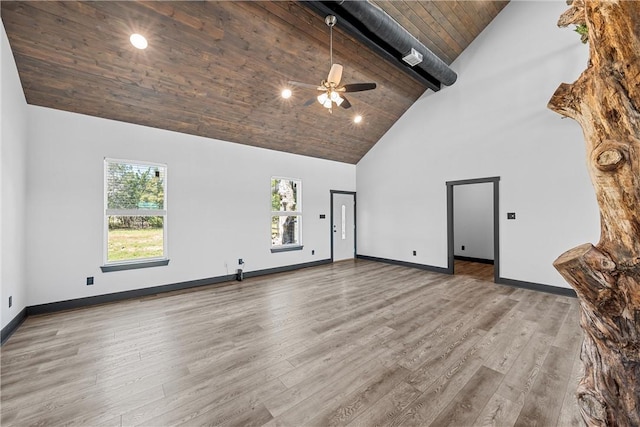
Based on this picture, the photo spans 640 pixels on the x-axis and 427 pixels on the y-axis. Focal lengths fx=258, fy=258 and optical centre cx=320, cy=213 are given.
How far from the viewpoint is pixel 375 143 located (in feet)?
→ 22.6

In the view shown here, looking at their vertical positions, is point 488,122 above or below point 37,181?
above

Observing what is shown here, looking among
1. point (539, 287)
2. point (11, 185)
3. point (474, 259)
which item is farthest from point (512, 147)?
point (11, 185)

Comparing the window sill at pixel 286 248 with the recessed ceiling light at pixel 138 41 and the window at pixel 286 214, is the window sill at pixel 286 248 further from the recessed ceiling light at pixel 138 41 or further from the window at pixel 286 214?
the recessed ceiling light at pixel 138 41

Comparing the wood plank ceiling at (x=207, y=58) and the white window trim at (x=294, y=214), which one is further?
the white window trim at (x=294, y=214)

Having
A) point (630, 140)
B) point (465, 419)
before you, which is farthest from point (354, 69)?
point (465, 419)

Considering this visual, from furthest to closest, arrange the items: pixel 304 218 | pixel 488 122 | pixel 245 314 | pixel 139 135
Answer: pixel 304 218, pixel 488 122, pixel 139 135, pixel 245 314

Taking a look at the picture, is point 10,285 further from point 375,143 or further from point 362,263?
point 375,143

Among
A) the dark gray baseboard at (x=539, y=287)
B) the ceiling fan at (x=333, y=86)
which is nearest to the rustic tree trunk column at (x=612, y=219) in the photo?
the ceiling fan at (x=333, y=86)

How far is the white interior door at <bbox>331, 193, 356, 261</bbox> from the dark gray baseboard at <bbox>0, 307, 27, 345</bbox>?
5544mm

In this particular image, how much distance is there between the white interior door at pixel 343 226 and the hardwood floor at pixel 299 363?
318 centimetres

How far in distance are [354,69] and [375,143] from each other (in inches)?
105

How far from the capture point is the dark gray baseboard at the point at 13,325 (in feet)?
8.79

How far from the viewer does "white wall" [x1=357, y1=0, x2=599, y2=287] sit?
4141 mm

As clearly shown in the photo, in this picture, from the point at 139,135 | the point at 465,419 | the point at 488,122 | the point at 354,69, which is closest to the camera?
the point at 465,419
